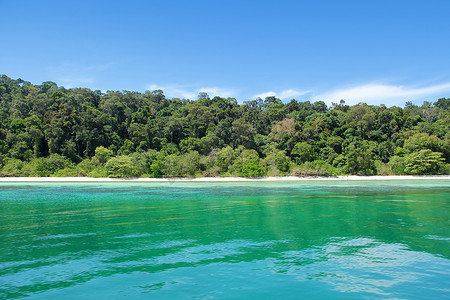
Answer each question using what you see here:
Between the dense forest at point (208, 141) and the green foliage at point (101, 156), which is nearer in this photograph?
the dense forest at point (208, 141)

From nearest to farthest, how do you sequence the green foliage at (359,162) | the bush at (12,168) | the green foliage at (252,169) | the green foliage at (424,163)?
1. the green foliage at (424,163)
2. the green foliage at (252,169)
3. the green foliage at (359,162)
4. the bush at (12,168)

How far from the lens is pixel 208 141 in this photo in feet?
174

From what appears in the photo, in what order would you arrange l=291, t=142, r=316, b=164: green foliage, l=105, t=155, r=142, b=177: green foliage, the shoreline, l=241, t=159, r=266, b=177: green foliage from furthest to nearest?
l=291, t=142, r=316, b=164: green foliage
l=241, t=159, r=266, b=177: green foliage
l=105, t=155, r=142, b=177: green foliage
the shoreline

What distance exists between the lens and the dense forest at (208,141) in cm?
4516

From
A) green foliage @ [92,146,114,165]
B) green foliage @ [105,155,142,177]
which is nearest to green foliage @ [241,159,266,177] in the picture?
green foliage @ [105,155,142,177]

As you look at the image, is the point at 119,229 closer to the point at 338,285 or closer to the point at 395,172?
the point at 338,285

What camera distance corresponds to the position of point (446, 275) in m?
6.57

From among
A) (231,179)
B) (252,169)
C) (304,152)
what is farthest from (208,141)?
(304,152)

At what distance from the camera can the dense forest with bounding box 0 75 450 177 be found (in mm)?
45156

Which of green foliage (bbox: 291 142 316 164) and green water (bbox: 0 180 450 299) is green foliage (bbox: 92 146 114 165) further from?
green water (bbox: 0 180 450 299)

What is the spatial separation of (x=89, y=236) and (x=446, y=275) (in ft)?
33.9

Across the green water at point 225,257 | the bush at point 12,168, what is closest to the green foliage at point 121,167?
the bush at point 12,168

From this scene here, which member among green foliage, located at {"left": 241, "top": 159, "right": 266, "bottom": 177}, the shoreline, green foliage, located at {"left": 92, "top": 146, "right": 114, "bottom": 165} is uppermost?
green foliage, located at {"left": 92, "top": 146, "right": 114, "bottom": 165}

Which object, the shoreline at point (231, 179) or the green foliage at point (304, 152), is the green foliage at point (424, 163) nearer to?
the shoreline at point (231, 179)
